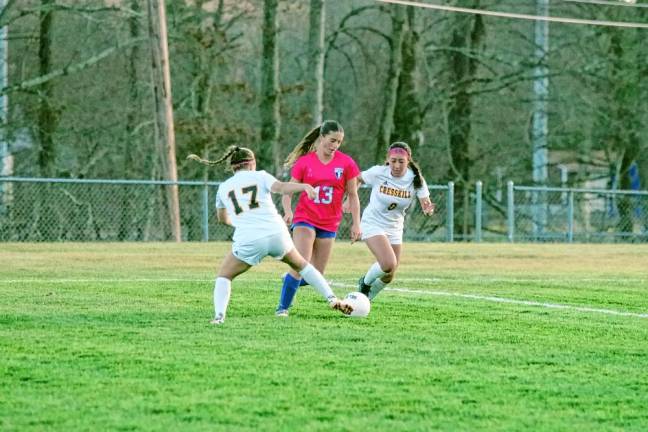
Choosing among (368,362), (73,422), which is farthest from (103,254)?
(73,422)

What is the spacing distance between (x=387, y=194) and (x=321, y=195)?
103 cm

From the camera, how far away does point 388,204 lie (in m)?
12.5

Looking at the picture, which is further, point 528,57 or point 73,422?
point 528,57

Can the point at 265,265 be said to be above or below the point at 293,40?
below

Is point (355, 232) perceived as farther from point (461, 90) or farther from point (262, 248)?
point (461, 90)

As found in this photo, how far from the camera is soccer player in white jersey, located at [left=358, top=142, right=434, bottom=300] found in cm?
1230

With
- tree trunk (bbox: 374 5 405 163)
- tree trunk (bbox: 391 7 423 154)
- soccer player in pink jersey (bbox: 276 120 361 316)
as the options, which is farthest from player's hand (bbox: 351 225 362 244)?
tree trunk (bbox: 391 7 423 154)

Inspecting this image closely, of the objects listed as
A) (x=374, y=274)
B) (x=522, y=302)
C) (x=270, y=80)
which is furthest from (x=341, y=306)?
(x=270, y=80)

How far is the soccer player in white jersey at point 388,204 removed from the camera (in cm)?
1230

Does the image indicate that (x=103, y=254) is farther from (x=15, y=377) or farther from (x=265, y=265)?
(x=15, y=377)

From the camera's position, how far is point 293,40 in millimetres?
42688

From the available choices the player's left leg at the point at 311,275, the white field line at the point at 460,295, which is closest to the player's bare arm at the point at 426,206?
the white field line at the point at 460,295

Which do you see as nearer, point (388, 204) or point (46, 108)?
point (388, 204)

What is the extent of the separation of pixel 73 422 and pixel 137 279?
32.9 feet
